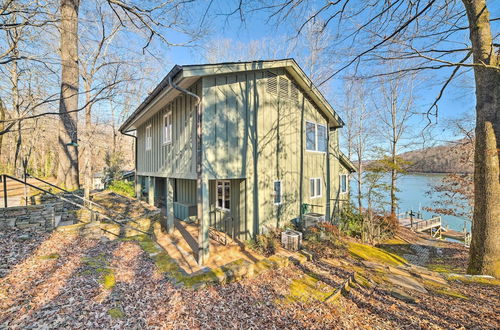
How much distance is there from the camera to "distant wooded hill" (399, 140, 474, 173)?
11734 mm

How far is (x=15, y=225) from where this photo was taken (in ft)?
18.1

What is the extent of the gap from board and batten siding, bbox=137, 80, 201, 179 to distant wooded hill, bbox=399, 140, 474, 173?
12.9 m

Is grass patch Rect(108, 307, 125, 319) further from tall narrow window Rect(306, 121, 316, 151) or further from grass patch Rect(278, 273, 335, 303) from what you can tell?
tall narrow window Rect(306, 121, 316, 151)

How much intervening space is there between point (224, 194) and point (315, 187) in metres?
4.52

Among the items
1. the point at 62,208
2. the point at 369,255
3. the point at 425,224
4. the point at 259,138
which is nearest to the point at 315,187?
the point at 369,255

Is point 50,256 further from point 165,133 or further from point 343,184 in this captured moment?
point 343,184

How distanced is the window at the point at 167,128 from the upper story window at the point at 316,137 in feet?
19.2

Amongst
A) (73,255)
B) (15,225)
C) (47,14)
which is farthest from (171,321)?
(47,14)

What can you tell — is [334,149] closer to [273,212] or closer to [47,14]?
[273,212]

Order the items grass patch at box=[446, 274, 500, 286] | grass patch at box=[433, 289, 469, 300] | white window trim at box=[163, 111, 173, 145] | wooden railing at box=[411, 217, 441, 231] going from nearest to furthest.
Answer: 1. grass patch at box=[433, 289, 469, 300]
2. grass patch at box=[446, 274, 500, 286]
3. white window trim at box=[163, 111, 173, 145]
4. wooden railing at box=[411, 217, 441, 231]

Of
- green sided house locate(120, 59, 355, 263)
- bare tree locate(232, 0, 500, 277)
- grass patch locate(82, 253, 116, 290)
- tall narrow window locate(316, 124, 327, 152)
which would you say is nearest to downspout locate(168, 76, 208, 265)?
green sided house locate(120, 59, 355, 263)

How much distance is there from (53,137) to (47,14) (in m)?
24.8

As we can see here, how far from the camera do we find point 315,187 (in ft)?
32.7

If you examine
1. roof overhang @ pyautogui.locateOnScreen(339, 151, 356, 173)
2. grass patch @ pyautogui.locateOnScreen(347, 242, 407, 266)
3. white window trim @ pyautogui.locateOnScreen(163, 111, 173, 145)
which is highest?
white window trim @ pyautogui.locateOnScreen(163, 111, 173, 145)
